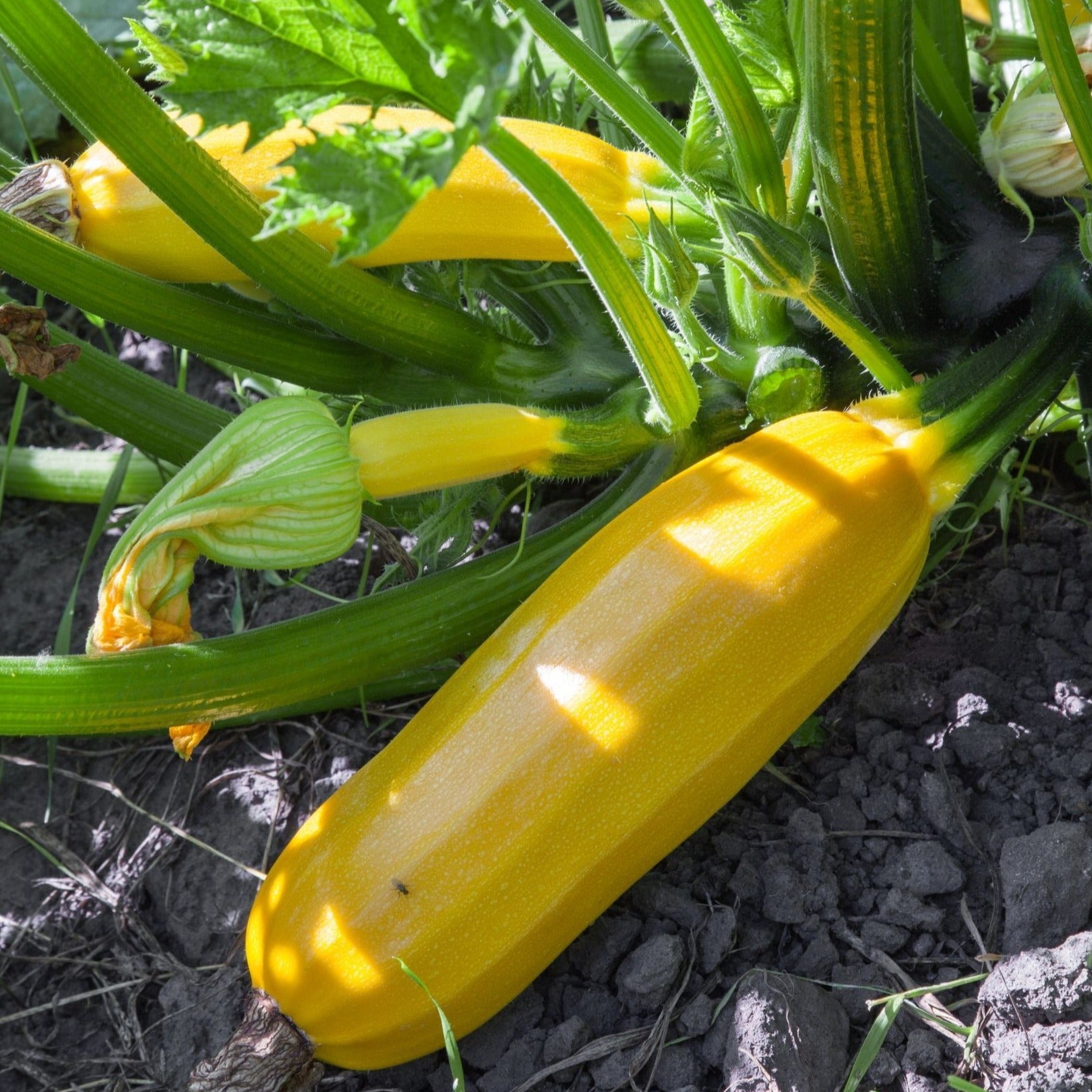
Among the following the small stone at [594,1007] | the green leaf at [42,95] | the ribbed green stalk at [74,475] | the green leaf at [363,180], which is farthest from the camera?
the green leaf at [42,95]

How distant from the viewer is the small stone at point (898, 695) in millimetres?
1731

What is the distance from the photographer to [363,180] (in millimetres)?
1116

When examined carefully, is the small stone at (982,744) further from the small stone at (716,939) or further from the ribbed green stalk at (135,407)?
the ribbed green stalk at (135,407)

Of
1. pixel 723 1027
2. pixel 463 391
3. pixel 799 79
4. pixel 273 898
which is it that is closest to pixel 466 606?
pixel 463 391

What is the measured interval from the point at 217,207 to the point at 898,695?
1083 millimetres

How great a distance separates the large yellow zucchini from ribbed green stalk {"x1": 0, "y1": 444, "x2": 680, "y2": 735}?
35 cm

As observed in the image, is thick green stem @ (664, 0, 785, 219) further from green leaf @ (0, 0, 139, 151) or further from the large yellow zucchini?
green leaf @ (0, 0, 139, 151)

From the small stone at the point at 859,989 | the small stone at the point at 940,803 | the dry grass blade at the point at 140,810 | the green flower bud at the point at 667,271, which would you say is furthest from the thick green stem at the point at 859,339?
the dry grass blade at the point at 140,810

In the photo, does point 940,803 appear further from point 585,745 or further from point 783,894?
point 585,745

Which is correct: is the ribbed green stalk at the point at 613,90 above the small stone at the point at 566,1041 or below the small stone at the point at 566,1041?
above

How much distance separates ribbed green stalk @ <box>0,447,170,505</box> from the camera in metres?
2.25

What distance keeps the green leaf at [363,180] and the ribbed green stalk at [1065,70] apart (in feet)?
2.74

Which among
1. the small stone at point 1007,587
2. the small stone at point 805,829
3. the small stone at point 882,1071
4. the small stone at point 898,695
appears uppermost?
the small stone at point 805,829

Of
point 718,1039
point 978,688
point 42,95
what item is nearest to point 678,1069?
point 718,1039
